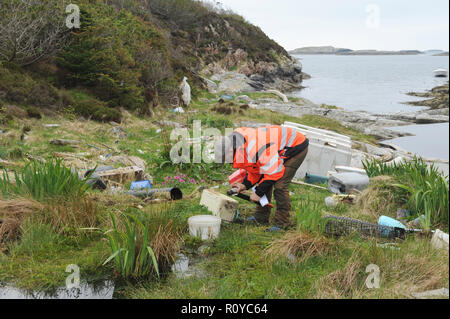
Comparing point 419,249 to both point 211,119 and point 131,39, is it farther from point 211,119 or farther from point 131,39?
point 131,39

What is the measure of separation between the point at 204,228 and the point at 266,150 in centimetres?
101

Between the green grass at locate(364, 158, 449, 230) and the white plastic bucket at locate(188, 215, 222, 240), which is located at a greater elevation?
the green grass at locate(364, 158, 449, 230)

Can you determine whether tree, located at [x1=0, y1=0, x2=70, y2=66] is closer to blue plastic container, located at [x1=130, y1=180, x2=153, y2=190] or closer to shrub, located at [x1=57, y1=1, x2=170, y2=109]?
shrub, located at [x1=57, y1=1, x2=170, y2=109]

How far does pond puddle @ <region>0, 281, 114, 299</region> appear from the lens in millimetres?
2926

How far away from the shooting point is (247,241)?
3.82 metres

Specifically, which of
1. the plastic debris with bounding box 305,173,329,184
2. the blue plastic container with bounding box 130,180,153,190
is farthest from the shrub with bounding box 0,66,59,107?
the plastic debris with bounding box 305,173,329,184

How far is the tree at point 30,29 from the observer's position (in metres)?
10.4

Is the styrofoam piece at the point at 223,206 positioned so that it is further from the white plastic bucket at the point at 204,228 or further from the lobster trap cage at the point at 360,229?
the lobster trap cage at the point at 360,229

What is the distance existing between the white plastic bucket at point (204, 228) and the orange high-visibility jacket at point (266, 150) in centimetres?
59

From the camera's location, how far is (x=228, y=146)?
4.02m

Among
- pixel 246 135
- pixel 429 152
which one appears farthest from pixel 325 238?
pixel 429 152

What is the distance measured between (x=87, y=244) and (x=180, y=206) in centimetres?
144

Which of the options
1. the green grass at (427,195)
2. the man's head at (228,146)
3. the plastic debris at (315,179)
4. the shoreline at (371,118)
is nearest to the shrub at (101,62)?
the plastic debris at (315,179)

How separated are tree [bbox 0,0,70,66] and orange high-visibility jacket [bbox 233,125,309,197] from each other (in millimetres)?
9203
